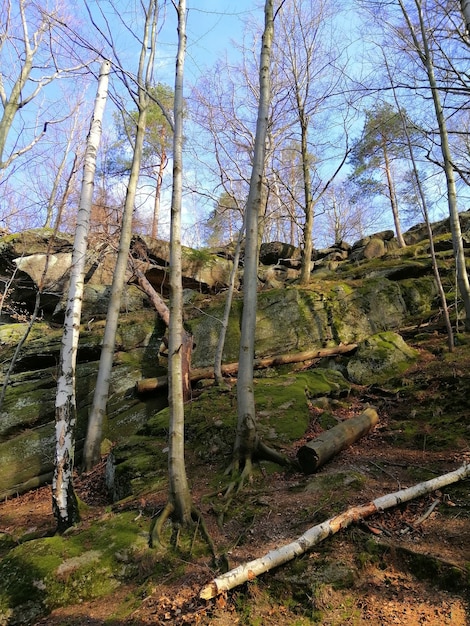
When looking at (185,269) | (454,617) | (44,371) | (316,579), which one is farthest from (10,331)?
(454,617)

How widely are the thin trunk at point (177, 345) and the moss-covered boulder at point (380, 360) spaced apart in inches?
231

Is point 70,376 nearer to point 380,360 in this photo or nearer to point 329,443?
point 329,443

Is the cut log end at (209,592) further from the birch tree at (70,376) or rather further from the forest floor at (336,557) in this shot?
the birch tree at (70,376)

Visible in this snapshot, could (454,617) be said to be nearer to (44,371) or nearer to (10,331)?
(44,371)

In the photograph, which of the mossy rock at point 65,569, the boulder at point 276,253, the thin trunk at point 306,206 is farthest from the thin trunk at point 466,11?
the boulder at point 276,253

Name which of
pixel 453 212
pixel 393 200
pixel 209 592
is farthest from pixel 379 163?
pixel 209 592

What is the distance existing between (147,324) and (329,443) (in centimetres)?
869

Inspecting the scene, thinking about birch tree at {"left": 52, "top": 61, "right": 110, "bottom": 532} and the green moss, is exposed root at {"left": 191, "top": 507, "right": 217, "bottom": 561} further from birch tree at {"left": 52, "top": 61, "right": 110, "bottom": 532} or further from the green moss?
the green moss

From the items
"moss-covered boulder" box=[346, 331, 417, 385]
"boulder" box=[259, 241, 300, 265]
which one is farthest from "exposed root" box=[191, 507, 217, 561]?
"boulder" box=[259, 241, 300, 265]

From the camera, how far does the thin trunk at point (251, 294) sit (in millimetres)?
5559

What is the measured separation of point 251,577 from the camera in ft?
10.4

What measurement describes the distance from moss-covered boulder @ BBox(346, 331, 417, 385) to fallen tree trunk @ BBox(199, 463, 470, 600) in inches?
185

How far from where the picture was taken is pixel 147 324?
41.8ft

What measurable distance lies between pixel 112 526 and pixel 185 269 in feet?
39.4
